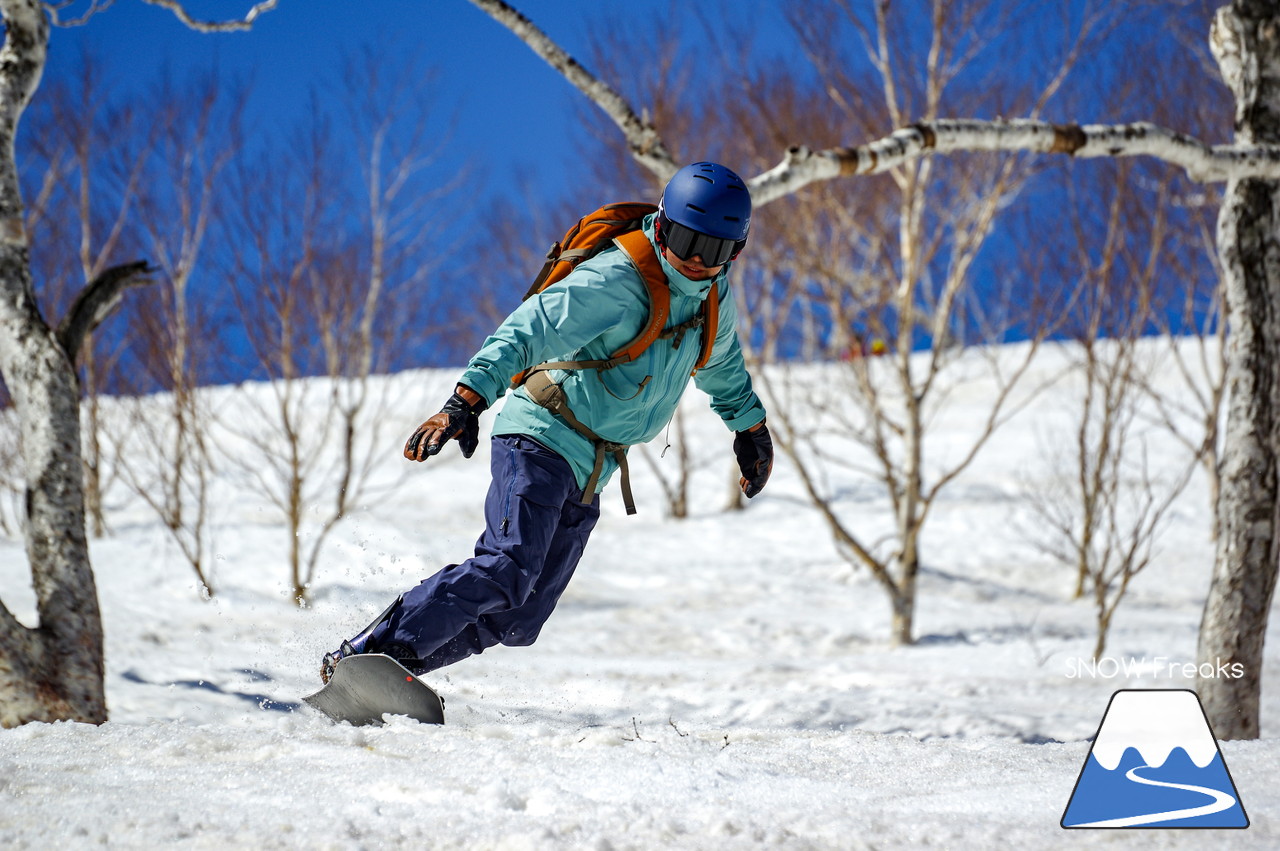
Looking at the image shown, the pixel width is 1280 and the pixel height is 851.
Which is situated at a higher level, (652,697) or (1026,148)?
(1026,148)

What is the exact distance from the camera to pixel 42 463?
3223 mm

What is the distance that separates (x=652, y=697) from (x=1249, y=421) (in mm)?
3143

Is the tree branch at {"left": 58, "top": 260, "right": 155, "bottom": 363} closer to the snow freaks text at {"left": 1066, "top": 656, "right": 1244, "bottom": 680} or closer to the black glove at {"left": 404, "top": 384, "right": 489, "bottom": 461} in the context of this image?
the black glove at {"left": 404, "top": 384, "right": 489, "bottom": 461}

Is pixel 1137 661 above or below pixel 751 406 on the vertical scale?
below

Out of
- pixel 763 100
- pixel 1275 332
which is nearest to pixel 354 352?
pixel 763 100

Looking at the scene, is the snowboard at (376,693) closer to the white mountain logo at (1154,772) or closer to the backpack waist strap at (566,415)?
the backpack waist strap at (566,415)

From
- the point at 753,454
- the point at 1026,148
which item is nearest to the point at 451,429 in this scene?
the point at 753,454

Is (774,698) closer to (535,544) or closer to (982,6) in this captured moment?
(535,544)

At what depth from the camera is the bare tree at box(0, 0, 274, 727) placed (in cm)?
295

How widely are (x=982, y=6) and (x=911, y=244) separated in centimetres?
185

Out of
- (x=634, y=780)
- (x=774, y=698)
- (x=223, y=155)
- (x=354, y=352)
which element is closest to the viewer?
(x=634, y=780)

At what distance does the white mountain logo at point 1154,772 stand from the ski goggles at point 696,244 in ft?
4.49

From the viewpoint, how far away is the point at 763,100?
798 cm

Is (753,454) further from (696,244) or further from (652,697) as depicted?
(652,697)
